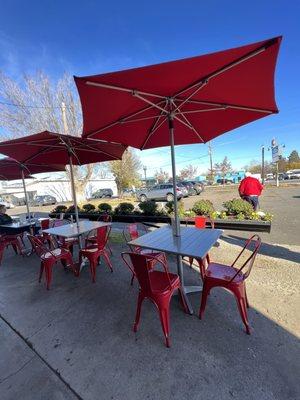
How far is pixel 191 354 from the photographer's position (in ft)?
7.11

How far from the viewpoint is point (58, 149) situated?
483 centimetres

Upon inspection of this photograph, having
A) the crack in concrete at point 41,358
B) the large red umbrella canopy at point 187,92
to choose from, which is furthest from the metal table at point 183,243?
the large red umbrella canopy at point 187,92

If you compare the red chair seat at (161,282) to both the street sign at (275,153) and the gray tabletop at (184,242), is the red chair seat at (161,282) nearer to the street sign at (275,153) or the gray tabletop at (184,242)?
the gray tabletop at (184,242)

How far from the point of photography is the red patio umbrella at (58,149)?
3.81 meters

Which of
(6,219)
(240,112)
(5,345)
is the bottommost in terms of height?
(5,345)

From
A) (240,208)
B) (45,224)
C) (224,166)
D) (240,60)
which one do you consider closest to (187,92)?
(240,60)

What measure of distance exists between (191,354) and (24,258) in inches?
193

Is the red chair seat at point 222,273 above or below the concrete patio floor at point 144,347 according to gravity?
above

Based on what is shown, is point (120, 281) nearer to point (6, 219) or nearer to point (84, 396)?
point (84, 396)

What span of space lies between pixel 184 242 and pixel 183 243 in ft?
0.15

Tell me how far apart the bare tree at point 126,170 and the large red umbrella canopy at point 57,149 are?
1926 cm

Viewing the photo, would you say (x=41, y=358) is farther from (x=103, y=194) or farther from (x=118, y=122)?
(x=103, y=194)

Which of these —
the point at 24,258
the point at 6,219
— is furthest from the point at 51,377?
the point at 6,219

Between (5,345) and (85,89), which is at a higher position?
(85,89)
